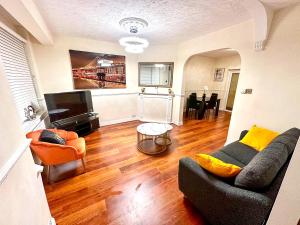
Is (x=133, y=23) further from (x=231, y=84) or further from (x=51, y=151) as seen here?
(x=231, y=84)

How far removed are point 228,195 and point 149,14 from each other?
2.44 metres

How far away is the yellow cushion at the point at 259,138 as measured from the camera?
1939mm

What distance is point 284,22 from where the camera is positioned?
1829 mm

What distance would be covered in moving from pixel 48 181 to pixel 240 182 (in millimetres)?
2405

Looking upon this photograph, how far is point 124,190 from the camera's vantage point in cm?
181

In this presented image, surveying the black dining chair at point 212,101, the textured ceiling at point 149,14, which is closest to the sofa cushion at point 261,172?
the textured ceiling at point 149,14

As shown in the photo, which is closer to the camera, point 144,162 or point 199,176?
point 199,176

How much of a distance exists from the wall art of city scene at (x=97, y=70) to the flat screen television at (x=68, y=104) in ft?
1.27

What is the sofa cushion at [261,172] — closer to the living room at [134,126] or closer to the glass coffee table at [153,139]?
the living room at [134,126]

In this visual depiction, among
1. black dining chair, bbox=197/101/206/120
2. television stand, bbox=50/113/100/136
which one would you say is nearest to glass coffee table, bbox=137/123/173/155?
television stand, bbox=50/113/100/136

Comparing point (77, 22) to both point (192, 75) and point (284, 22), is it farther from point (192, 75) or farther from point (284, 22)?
point (192, 75)

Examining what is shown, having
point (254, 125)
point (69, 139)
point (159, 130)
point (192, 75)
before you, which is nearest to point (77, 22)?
point (69, 139)

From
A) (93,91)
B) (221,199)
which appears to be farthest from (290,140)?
(93,91)

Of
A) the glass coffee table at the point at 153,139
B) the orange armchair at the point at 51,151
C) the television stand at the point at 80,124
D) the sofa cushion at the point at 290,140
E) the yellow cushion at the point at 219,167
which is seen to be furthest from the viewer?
the television stand at the point at 80,124
